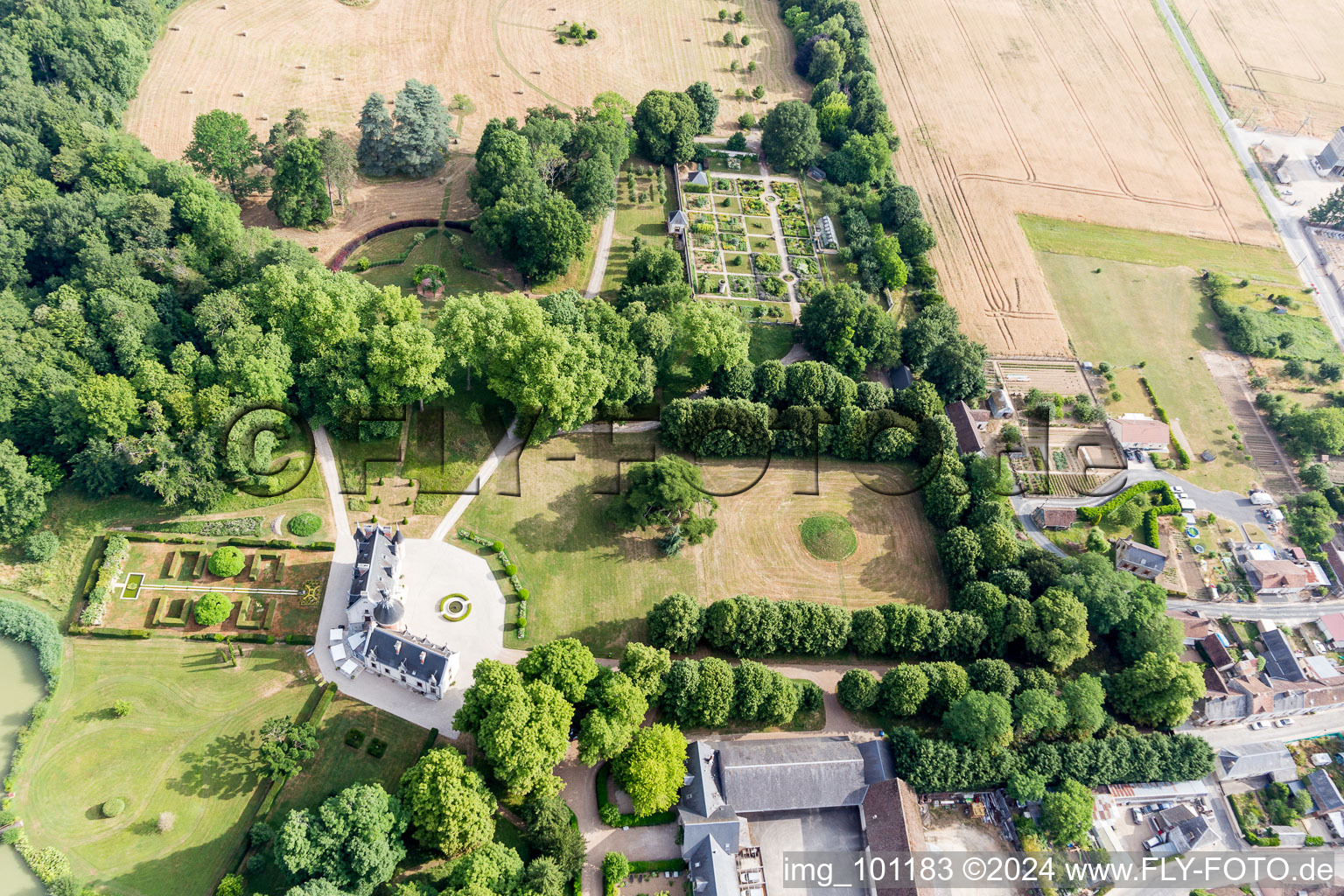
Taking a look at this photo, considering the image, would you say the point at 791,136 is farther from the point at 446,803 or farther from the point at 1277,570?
the point at 446,803

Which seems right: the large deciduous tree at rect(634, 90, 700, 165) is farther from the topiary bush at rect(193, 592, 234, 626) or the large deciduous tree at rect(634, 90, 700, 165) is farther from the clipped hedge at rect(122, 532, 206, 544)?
the topiary bush at rect(193, 592, 234, 626)

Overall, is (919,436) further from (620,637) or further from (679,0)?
(679,0)

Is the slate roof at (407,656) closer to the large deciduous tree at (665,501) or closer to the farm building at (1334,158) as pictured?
the large deciduous tree at (665,501)

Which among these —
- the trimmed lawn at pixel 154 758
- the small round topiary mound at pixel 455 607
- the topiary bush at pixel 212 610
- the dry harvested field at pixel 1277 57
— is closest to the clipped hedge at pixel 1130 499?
the small round topiary mound at pixel 455 607

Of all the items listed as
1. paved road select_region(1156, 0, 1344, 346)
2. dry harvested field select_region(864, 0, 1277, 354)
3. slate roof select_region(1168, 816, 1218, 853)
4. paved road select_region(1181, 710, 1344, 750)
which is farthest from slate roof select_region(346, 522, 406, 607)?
paved road select_region(1156, 0, 1344, 346)

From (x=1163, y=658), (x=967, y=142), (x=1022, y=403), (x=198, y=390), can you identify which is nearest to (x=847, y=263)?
(x=1022, y=403)
